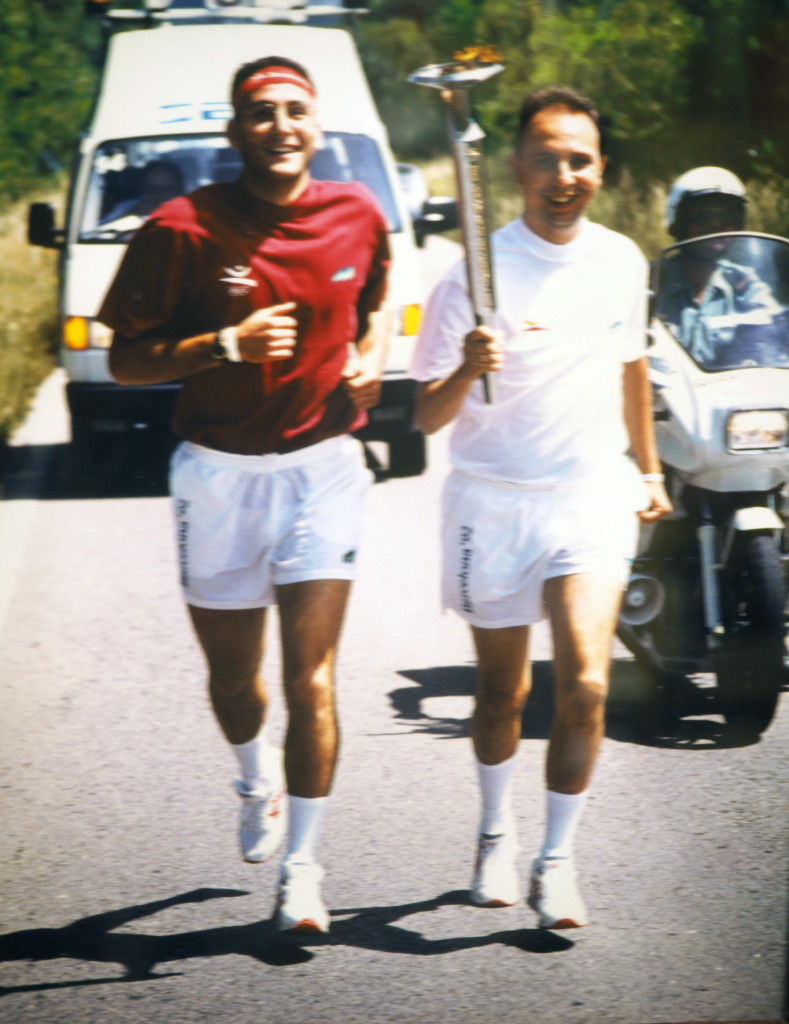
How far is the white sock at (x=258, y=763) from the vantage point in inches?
158

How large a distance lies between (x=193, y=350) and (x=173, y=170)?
1.27ft

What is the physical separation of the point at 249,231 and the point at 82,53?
520mm

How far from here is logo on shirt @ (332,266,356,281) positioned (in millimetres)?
3746

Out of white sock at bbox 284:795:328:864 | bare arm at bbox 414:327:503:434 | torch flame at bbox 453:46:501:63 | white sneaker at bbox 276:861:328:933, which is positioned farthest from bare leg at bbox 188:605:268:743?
torch flame at bbox 453:46:501:63

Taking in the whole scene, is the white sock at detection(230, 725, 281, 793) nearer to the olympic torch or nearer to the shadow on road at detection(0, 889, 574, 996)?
the shadow on road at detection(0, 889, 574, 996)

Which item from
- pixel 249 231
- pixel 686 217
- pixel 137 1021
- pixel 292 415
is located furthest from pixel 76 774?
pixel 686 217

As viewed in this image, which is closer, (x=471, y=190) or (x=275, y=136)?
(x=471, y=190)

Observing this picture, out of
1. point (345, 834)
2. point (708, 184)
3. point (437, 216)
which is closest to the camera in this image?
point (437, 216)

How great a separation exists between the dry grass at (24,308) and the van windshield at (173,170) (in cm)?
18

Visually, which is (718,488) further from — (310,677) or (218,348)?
(218,348)

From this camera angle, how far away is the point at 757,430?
14.8ft

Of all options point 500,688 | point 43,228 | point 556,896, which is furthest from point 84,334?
point 556,896

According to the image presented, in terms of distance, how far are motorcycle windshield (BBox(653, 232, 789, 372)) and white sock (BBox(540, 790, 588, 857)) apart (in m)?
1.16

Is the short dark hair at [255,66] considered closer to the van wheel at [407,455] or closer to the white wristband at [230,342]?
the white wristband at [230,342]
